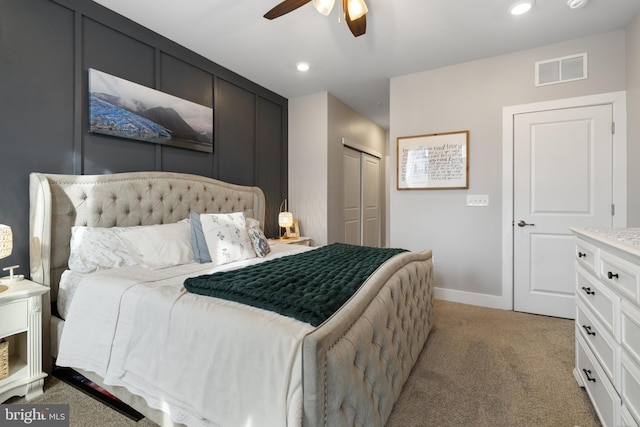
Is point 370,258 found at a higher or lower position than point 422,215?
lower

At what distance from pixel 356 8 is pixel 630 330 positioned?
2.20 meters

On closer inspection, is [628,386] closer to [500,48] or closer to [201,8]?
[500,48]

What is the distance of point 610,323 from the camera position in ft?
4.41

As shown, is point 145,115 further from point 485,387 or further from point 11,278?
point 485,387

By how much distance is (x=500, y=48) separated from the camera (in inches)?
118

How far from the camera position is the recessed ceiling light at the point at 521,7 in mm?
2281

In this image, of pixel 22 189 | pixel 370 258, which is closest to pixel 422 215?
pixel 370 258

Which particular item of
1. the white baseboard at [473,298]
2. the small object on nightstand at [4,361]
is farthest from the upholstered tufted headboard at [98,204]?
the white baseboard at [473,298]

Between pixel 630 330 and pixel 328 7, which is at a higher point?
pixel 328 7

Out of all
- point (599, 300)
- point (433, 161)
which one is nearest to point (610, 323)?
point (599, 300)

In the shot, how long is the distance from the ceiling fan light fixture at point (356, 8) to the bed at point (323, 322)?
5.45ft

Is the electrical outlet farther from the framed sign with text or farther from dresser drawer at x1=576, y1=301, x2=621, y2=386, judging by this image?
dresser drawer at x1=576, y1=301, x2=621, y2=386

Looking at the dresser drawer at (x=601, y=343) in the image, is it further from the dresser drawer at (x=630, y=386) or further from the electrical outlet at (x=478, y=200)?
the electrical outlet at (x=478, y=200)

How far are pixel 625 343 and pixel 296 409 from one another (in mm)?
1339
